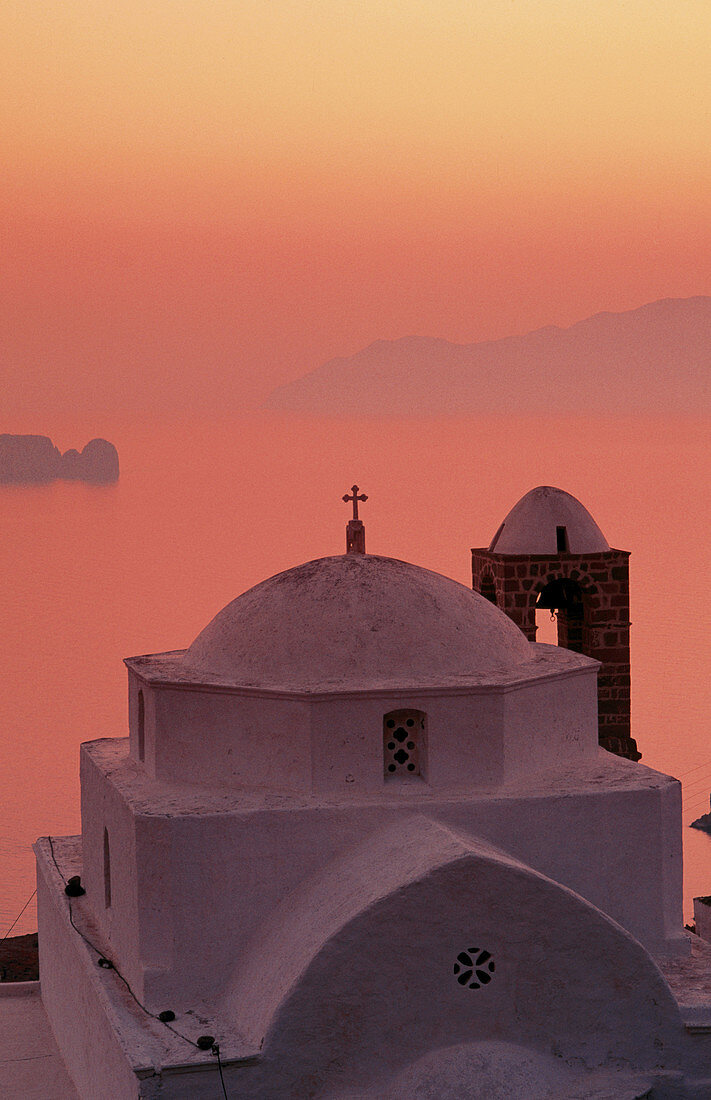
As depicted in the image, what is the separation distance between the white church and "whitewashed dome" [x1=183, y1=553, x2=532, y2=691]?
0.07ft

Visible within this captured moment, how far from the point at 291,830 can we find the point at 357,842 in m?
0.46

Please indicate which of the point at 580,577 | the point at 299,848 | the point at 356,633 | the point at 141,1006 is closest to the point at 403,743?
the point at 356,633

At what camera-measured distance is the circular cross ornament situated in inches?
360

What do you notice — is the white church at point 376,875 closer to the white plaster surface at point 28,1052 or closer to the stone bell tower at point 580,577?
the white plaster surface at point 28,1052

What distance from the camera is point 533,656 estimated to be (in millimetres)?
11352

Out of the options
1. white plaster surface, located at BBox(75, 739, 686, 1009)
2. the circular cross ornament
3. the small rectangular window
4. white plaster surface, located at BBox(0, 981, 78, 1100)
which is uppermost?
the small rectangular window

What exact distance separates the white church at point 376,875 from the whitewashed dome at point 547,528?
11.8 feet

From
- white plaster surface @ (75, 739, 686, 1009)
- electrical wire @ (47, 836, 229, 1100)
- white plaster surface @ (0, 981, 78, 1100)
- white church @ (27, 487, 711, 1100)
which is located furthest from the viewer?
white plaster surface @ (0, 981, 78, 1100)

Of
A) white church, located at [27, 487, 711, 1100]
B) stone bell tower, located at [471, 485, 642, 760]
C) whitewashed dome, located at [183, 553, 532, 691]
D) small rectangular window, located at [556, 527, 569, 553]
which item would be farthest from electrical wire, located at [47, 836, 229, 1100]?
small rectangular window, located at [556, 527, 569, 553]

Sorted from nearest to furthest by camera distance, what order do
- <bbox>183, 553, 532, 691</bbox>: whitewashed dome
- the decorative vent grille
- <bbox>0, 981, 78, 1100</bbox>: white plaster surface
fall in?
1. the decorative vent grille
2. <bbox>183, 553, 532, 691</bbox>: whitewashed dome
3. <bbox>0, 981, 78, 1100</bbox>: white plaster surface

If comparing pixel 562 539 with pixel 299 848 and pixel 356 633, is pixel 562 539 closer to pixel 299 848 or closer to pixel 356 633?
pixel 356 633

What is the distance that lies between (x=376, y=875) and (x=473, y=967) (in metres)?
0.84

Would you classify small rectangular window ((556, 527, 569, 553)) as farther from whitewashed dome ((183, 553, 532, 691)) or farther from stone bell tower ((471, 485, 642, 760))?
whitewashed dome ((183, 553, 532, 691))

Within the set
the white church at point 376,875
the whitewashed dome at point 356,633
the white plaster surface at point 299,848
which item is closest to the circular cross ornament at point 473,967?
the white church at point 376,875
